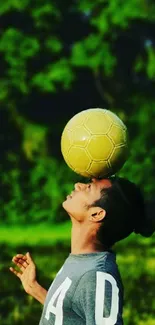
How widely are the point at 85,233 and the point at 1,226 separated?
9821mm

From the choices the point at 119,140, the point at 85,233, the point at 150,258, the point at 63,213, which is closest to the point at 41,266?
the point at 150,258

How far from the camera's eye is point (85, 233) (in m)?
3.51

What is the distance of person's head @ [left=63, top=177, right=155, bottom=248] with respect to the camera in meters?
3.44

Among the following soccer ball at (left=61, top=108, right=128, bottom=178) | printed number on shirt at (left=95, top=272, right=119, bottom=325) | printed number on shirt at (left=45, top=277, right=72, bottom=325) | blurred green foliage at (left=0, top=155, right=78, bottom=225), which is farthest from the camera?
blurred green foliage at (left=0, top=155, right=78, bottom=225)

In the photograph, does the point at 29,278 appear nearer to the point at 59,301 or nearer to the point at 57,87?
the point at 59,301

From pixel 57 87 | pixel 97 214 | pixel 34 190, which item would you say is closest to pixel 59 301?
pixel 97 214

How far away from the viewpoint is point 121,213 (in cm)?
343

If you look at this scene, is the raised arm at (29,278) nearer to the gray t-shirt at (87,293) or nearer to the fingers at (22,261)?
the fingers at (22,261)

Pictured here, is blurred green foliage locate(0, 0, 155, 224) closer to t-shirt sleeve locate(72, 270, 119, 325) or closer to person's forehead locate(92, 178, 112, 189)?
person's forehead locate(92, 178, 112, 189)

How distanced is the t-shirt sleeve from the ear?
0.24m

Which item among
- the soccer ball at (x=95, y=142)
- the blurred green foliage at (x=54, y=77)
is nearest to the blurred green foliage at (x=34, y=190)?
the blurred green foliage at (x=54, y=77)

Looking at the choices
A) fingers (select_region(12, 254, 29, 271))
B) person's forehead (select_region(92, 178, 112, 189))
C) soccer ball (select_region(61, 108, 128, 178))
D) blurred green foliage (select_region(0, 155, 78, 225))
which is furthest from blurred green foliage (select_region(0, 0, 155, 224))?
person's forehead (select_region(92, 178, 112, 189))

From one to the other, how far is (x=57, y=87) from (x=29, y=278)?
976 centimetres

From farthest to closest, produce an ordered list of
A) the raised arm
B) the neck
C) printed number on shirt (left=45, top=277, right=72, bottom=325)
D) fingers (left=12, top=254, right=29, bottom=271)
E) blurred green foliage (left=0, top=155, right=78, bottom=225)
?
blurred green foliage (left=0, top=155, right=78, bottom=225) → fingers (left=12, top=254, right=29, bottom=271) → the raised arm → the neck → printed number on shirt (left=45, top=277, right=72, bottom=325)
